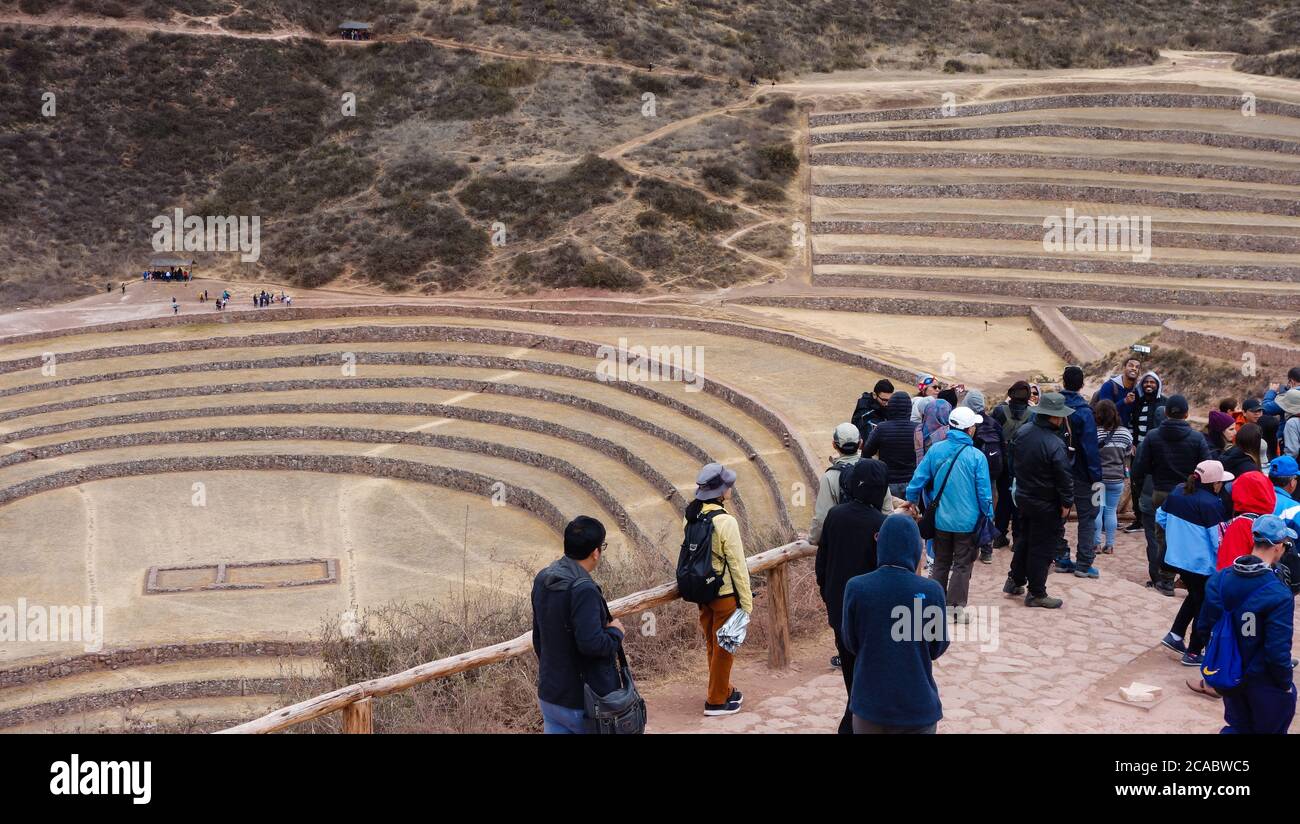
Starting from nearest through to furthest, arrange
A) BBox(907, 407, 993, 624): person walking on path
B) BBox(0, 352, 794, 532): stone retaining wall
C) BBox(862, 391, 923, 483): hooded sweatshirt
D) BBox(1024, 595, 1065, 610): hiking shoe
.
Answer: BBox(907, 407, 993, 624): person walking on path
BBox(1024, 595, 1065, 610): hiking shoe
BBox(862, 391, 923, 483): hooded sweatshirt
BBox(0, 352, 794, 532): stone retaining wall

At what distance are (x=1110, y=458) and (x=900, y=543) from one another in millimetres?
6314

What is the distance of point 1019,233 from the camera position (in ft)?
103

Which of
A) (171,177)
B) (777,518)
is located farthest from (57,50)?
(777,518)

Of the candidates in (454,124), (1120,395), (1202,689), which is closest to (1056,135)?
(454,124)

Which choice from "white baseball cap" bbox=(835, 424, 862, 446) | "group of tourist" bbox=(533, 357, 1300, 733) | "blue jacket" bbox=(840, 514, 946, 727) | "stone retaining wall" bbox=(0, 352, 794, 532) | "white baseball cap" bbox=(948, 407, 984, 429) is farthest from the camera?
"stone retaining wall" bbox=(0, 352, 794, 532)

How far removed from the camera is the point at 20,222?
38562mm

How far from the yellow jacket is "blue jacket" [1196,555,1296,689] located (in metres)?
2.75

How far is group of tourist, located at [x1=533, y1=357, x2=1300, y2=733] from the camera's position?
6.11m

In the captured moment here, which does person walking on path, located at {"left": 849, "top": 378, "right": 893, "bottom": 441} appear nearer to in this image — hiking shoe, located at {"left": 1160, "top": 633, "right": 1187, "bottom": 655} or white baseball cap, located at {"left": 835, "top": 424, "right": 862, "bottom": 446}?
white baseball cap, located at {"left": 835, "top": 424, "right": 862, "bottom": 446}

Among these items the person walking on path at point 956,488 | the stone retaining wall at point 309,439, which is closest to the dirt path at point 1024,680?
the person walking on path at point 956,488

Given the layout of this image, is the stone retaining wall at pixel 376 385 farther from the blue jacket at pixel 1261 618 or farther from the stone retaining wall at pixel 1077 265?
the blue jacket at pixel 1261 618

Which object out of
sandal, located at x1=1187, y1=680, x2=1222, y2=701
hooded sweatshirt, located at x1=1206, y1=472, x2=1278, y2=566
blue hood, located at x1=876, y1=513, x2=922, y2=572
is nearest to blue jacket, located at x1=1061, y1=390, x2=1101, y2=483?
hooded sweatshirt, located at x1=1206, y1=472, x2=1278, y2=566

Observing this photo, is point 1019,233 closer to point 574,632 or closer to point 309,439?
point 309,439
